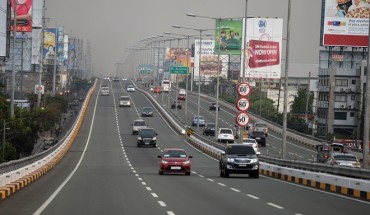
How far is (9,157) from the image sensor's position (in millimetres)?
77000

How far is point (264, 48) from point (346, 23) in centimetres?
1181

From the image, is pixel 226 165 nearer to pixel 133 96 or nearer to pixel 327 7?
pixel 327 7

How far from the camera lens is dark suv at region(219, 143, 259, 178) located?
4278 centimetres

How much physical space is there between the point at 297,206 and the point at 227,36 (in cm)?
8845

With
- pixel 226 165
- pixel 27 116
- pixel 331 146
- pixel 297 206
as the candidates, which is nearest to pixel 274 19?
pixel 27 116

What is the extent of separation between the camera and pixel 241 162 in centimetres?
4272

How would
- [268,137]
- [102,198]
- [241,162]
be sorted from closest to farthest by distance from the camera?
[102,198] < [241,162] < [268,137]

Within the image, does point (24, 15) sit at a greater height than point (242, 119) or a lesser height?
greater

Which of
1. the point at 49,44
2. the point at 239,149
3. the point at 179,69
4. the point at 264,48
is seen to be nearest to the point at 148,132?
the point at 264,48

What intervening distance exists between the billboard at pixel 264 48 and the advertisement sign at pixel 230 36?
2.66 meters

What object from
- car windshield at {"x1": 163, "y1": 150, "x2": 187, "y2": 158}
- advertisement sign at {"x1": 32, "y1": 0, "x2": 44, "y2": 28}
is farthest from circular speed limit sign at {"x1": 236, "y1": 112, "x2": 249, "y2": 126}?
advertisement sign at {"x1": 32, "y1": 0, "x2": 44, "y2": 28}

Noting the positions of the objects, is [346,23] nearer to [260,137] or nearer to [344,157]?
[260,137]

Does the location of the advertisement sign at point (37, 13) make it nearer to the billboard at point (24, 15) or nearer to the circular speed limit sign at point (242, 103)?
the billboard at point (24, 15)

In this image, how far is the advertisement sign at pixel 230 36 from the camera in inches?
4390
